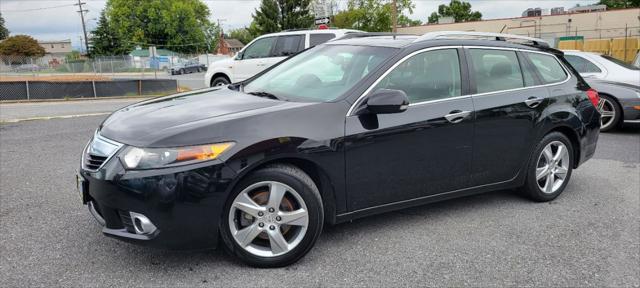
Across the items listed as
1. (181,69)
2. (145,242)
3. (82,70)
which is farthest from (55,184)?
(181,69)

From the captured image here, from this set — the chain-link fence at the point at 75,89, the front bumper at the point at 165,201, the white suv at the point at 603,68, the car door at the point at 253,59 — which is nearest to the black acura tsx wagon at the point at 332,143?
the front bumper at the point at 165,201

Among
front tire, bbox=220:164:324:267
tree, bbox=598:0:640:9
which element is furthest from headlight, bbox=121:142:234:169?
tree, bbox=598:0:640:9

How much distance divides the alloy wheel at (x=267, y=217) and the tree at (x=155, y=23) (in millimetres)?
86193

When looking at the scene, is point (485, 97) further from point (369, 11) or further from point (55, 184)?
point (369, 11)

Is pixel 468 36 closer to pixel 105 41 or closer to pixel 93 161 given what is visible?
pixel 93 161

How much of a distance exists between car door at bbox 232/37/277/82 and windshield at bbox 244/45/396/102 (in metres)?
7.49

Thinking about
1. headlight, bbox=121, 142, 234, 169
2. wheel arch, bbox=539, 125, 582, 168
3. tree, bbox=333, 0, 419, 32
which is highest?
tree, bbox=333, 0, 419, 32

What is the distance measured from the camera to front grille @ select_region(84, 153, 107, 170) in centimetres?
308

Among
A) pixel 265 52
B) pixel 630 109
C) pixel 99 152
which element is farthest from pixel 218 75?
pixel 99 152

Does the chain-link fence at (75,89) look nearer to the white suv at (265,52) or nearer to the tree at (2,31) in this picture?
the white suv at (265,52)

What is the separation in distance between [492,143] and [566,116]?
3.47 feet

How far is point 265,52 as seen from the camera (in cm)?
1206

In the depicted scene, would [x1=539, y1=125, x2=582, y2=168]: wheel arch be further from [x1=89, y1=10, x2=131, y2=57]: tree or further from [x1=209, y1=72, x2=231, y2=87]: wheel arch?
[x1=89, y1=10, x2=131, y2=57]: tree

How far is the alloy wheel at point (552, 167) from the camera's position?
464 centimetres
